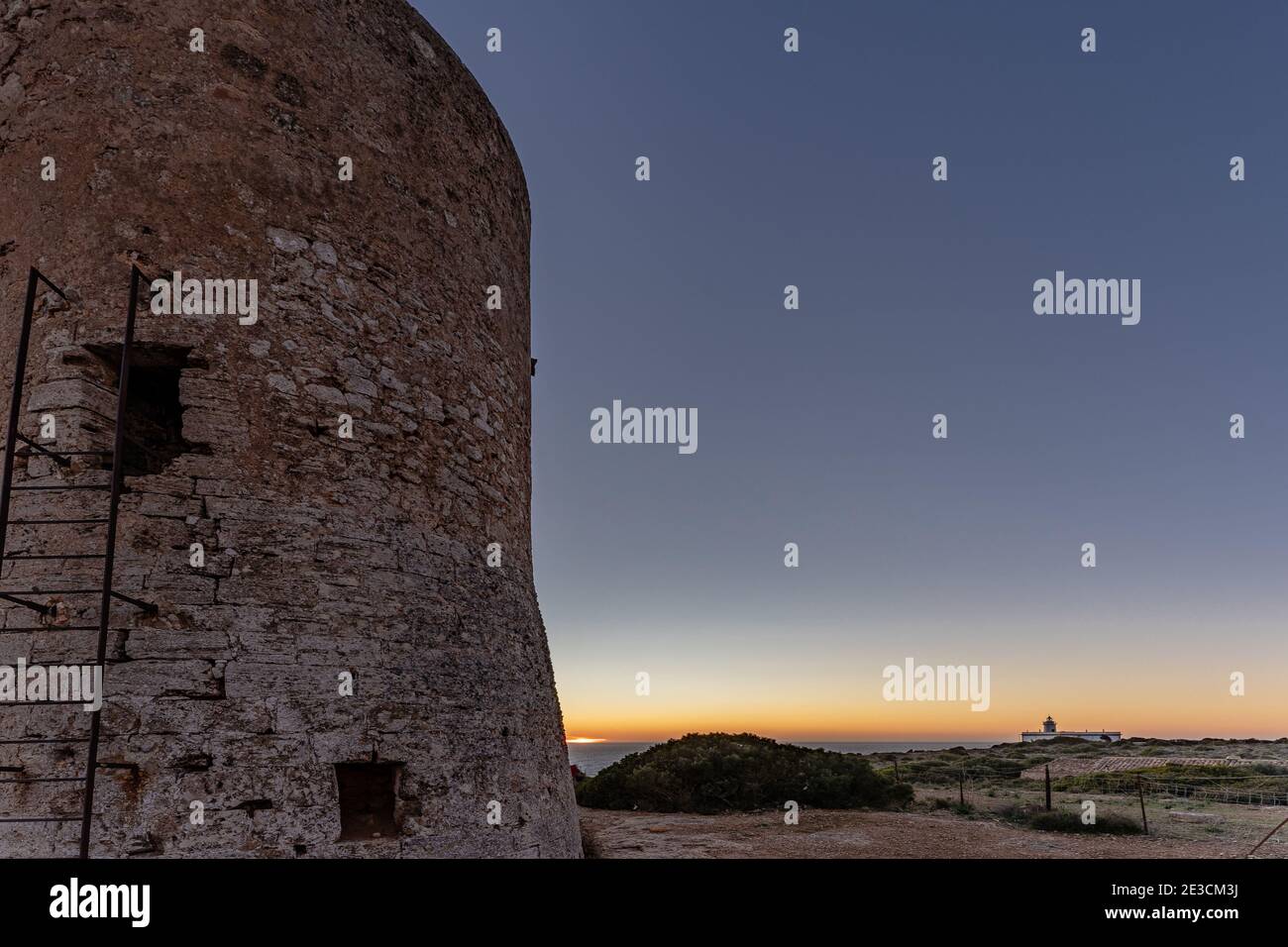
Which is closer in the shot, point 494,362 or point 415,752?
point 415,752

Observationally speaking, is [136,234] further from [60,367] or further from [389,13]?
[389,13]

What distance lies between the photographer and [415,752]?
542 centimetres

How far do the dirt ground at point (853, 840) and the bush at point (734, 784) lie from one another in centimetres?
91

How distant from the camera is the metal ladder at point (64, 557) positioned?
4250 millimetres

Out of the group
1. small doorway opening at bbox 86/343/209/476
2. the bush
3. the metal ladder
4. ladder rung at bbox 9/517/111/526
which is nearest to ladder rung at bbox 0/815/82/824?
the metal ladder

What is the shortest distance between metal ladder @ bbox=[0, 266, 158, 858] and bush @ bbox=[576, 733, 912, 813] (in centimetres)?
1164

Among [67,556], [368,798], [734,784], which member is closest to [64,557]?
[67,556]

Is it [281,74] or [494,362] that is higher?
[281,74]

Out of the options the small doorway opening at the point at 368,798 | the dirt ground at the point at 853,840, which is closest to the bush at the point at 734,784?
the dirt ground at the point at 853,840

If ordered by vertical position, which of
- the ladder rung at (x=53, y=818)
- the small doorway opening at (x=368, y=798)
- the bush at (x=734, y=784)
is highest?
the ladder rung at (x=53, y=818)

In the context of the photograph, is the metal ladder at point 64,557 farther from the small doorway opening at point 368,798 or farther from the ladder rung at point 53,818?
the small doorway opening at point 368,798

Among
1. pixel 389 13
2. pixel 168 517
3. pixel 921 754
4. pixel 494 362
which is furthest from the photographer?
pixel 921 754

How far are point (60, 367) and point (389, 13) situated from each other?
3.61 m
